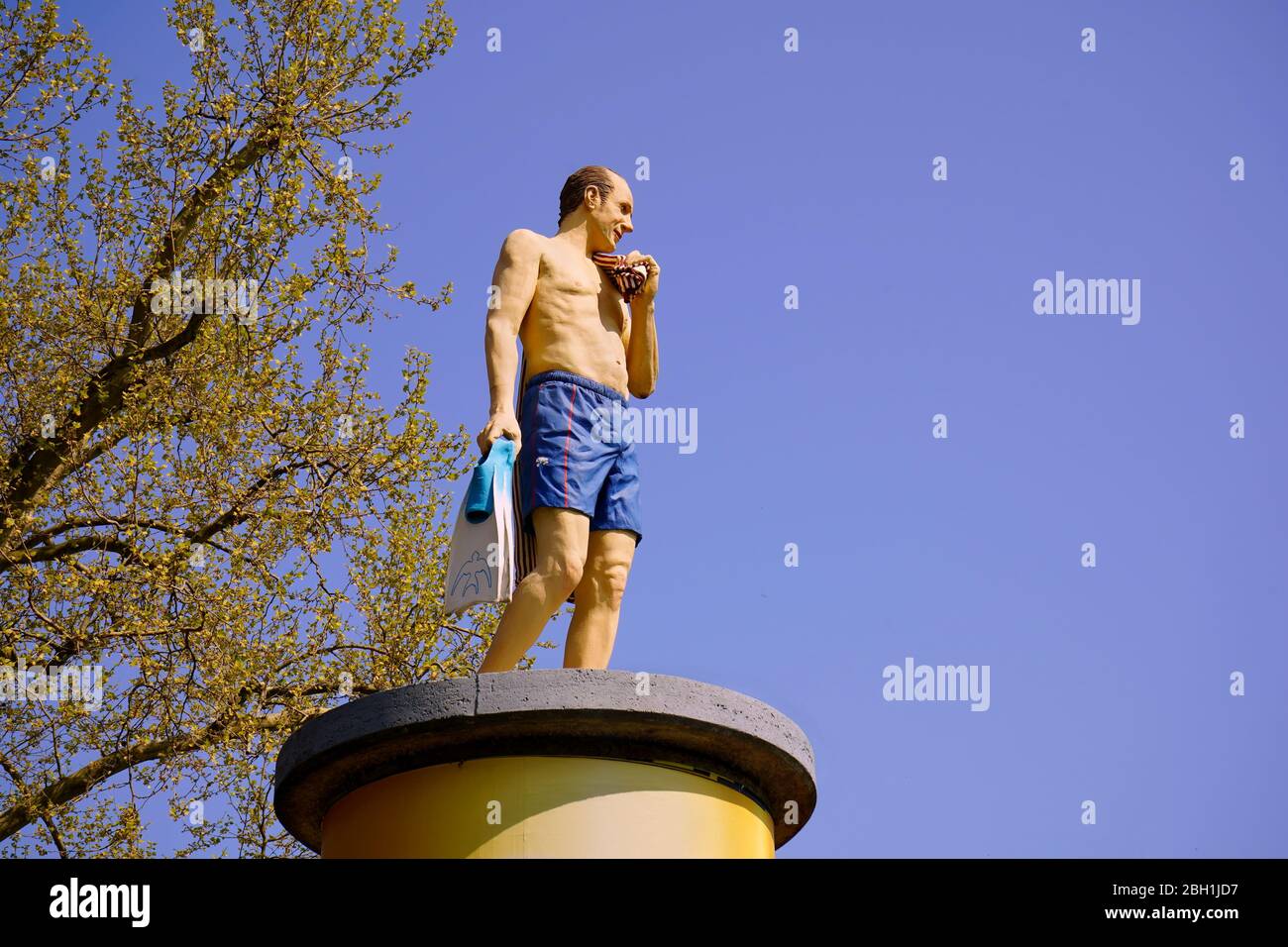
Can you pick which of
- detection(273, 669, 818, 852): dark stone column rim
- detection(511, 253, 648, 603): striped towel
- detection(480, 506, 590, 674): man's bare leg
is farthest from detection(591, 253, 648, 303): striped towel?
detection(273, 669, 818, 852): dark stone column rim

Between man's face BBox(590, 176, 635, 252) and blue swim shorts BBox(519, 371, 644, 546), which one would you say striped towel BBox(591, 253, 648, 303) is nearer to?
man's face BBox(590, 176, 635, 252)

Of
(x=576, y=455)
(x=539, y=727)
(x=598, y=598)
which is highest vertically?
(x=576, y=455)

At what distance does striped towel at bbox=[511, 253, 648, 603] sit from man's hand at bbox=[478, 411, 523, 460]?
0.19 metres

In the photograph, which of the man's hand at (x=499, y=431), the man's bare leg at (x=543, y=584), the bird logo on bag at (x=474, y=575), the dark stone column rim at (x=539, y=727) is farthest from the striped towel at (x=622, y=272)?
the dark stone column rim at (x=539, y=727)

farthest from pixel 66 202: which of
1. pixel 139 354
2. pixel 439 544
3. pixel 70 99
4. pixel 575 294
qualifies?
pixel 575 294

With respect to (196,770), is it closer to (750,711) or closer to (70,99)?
(70,99)

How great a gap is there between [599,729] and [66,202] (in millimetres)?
8242

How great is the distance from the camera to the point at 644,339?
22.3 feet

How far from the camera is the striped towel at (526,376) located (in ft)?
20.0

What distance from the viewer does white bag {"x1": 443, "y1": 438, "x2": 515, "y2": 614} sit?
5727 millimetres

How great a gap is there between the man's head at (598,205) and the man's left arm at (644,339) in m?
0.18

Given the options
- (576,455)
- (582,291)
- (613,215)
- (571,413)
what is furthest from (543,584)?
(613,215)

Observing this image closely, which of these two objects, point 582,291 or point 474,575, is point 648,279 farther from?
point 474,575

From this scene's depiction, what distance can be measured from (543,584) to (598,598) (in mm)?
332
